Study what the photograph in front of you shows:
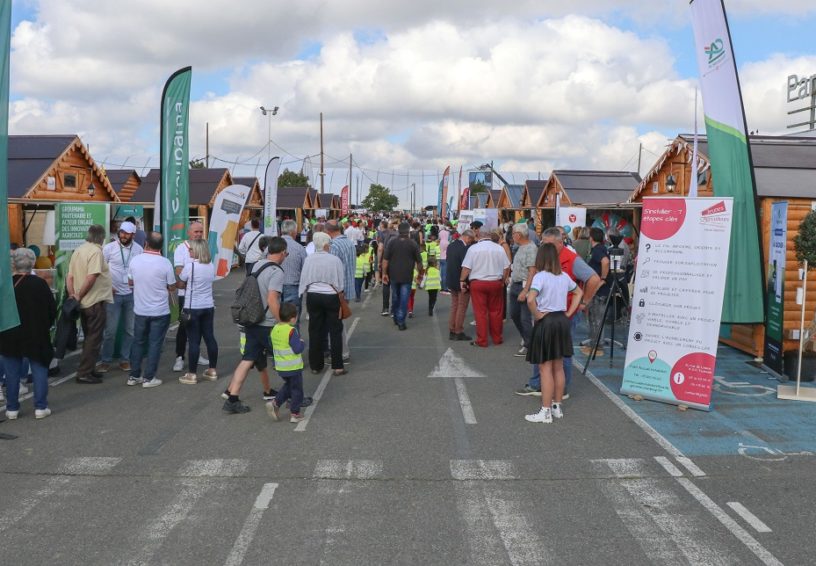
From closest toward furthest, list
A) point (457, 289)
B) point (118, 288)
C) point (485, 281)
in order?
point (118, 288) < point (485, 281) < point (457, 289)

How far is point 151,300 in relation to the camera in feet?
28.3

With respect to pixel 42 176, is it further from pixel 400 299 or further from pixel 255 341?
pixel 255 341

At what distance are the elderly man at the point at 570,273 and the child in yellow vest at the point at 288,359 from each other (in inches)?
107

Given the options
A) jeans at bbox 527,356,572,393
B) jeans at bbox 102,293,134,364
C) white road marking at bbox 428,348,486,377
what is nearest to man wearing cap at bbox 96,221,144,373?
jeans at bbox 102,293,134,364

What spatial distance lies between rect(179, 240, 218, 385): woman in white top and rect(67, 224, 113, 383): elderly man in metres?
1.00

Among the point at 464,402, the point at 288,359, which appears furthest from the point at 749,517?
the point at 288,359

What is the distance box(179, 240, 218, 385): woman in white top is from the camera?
8688 millimetres

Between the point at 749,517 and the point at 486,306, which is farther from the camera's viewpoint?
the point at 486,306

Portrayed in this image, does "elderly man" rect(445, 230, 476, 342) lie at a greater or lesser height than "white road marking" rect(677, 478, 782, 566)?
greater

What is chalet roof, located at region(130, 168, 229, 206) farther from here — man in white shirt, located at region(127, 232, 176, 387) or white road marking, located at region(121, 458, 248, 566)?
white road marking, located at region(121, 458, 248, 566)

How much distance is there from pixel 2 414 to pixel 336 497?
4360mm

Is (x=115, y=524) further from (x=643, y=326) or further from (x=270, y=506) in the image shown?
(x=643, y=326)

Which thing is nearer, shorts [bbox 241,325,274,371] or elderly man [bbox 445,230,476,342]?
shorts [bbox 241,325,274,371]

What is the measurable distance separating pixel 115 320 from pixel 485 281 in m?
5.42
